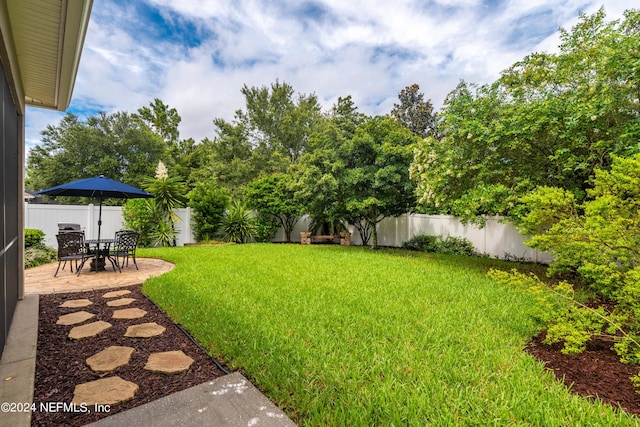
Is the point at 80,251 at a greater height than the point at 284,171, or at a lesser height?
lesser

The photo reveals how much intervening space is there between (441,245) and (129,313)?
9.54 metres

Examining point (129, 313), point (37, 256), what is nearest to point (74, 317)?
point (129, 313)

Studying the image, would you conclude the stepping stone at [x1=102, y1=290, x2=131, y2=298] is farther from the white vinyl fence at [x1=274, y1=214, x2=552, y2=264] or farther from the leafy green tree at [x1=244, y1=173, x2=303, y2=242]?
the leafy green tree at [x1=244, y1=173, x2=303, y2=242]

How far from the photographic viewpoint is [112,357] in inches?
106

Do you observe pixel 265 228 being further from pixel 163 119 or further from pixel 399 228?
pixel 163 119

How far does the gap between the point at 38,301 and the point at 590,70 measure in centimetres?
981

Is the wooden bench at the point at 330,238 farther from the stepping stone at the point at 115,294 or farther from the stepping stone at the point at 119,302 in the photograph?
the stepping stone at the point at 119,302

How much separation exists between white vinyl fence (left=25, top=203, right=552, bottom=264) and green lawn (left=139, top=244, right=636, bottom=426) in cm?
426

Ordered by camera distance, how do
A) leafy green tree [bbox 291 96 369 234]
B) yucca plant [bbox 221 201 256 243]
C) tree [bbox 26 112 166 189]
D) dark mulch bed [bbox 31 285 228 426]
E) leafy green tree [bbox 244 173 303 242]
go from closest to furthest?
dark mulch bed [bbox 31 285 228 426] → leafy green tree [bbox 291 96 369 234] → yucca plant [bbox 221 201 256 243] → leafy green tree [bbox 244 173 303 242] → tree [bbox 26 112 166 189]

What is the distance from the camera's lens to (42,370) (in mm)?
2473

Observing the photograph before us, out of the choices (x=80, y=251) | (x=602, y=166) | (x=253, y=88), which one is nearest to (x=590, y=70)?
(x=602, y=166)

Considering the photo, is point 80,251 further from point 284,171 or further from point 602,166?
point 284,171

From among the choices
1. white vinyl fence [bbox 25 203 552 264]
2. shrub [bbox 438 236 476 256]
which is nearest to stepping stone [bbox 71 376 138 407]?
white vinyl fence [bbox 25 203 552 264]

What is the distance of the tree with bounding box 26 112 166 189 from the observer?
20.0 meters
